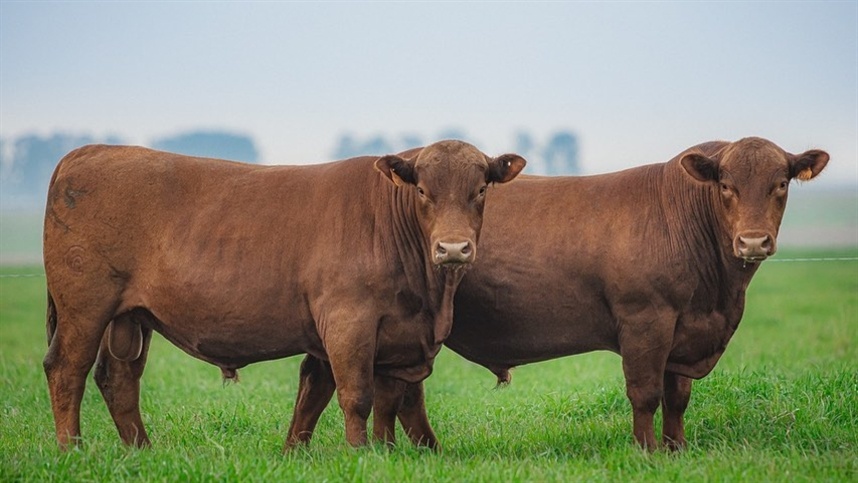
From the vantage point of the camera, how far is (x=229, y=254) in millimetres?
9430

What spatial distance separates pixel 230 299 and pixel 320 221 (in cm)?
91

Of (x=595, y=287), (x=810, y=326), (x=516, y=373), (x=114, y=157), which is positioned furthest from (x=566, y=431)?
(x=810, y=326)

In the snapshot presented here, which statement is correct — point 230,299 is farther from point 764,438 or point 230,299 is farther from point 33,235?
point 33,235

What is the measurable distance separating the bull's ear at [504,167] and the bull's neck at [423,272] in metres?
0.61

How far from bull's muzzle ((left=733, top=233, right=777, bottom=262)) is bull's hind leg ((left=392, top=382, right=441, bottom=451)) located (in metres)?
2.90

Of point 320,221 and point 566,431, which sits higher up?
point 320,221

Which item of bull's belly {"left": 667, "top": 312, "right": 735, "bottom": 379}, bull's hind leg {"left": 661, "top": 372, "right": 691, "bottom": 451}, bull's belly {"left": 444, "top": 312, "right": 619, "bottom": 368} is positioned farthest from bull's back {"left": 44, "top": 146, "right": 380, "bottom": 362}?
bull's hind leg {"left": 661, "top": 372, "right": 691, "bottom": 451}

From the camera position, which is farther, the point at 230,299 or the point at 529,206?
the point at 529,206

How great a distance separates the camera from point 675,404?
392 inches

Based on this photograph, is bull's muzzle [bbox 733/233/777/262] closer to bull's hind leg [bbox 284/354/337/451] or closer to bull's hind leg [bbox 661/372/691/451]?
bull's hind leg [bbox 661/372/691/451]

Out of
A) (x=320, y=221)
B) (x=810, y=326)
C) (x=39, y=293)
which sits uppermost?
(x=320, y=221)

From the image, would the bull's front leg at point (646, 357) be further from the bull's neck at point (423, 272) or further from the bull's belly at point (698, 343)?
the bull's neck at point (423, 272)

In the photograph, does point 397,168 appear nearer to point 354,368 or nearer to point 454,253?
point 454,253

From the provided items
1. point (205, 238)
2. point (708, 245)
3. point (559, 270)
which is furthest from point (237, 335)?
point (708, 245)
